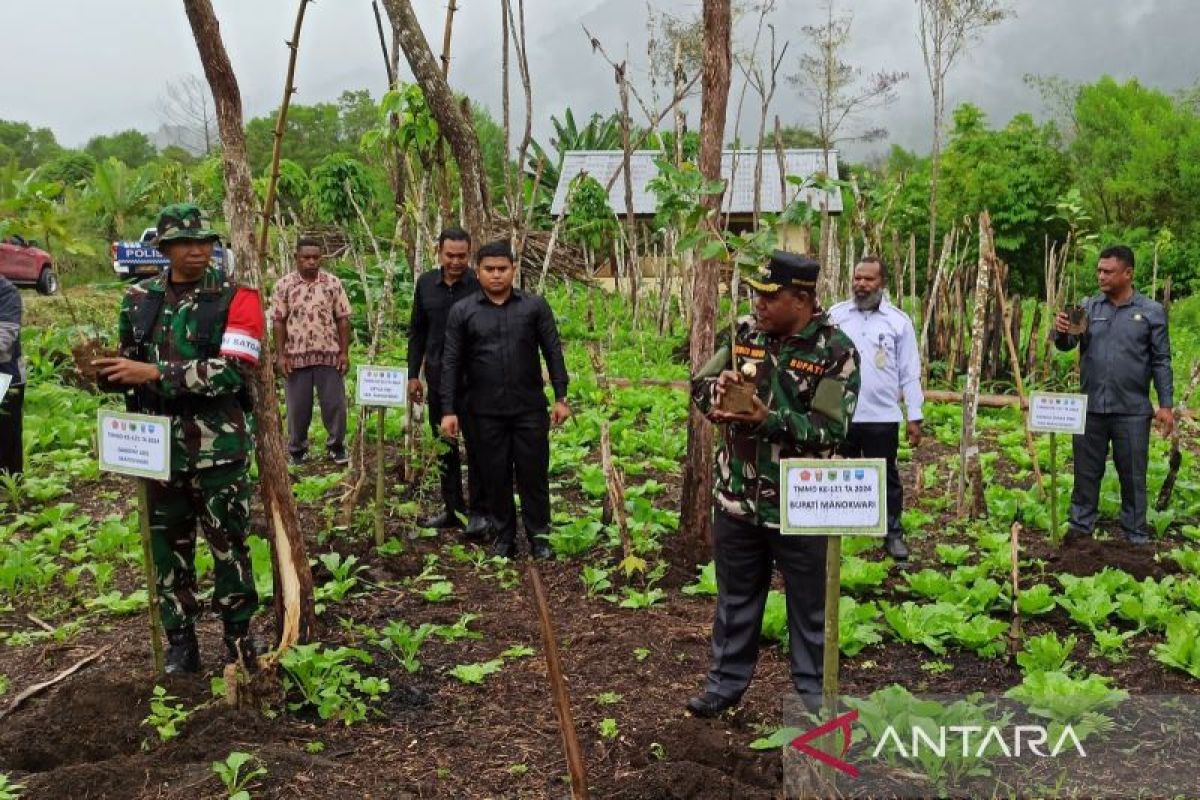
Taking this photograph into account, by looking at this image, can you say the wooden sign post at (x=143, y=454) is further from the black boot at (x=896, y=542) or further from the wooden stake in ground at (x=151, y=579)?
the black boot at (x=896, y=542)

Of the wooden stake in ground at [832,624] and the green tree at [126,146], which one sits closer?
the wooden stake in ground at [832,624]

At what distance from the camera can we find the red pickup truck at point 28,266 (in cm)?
1645

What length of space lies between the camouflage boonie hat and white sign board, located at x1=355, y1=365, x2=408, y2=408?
1917 mm

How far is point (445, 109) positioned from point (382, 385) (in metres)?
1.93

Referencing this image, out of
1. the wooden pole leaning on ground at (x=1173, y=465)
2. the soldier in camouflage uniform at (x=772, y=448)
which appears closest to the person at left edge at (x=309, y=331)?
the soldier in camouflage uniform at (x=772, y=448)

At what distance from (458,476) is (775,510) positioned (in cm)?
341

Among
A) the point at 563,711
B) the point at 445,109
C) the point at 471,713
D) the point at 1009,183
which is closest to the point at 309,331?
the point at 445,109

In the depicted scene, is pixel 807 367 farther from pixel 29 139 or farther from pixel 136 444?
pixel 29 139

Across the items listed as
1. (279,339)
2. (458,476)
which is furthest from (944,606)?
(279,339)

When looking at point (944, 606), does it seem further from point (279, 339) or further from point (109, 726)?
point (279, 339)

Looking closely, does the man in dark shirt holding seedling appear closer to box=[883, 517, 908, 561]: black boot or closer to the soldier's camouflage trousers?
box=[883, 517, 908, 561]: black boot

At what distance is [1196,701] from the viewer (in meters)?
4.00

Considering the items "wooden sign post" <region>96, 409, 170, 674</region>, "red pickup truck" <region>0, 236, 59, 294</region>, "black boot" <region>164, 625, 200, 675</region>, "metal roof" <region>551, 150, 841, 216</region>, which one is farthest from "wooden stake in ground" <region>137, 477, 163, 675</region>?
"metal roof" <region>551, 150, 841, 216</region>
